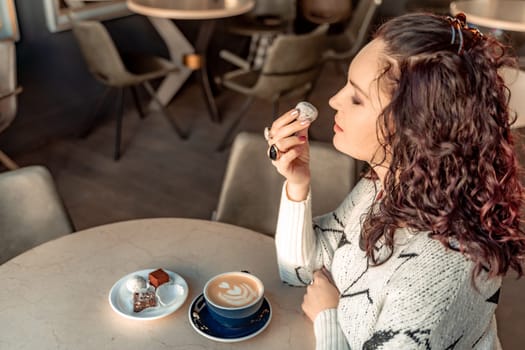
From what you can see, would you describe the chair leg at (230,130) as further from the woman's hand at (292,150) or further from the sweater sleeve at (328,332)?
the sweater sleeve at (328,332)

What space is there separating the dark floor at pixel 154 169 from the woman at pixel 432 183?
4.95 ft

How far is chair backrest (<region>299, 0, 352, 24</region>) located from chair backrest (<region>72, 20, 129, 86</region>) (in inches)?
94.0

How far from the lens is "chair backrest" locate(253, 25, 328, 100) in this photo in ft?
10.7

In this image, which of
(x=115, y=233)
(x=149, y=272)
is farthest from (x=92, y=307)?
(x=115, y=233)

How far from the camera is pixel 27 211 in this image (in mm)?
1646

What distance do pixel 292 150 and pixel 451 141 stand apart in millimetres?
369

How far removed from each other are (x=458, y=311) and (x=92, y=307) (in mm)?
763

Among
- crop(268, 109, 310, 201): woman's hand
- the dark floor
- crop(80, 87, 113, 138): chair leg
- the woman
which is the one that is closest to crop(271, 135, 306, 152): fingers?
crop(268, 109, 310, 201): woman's hand

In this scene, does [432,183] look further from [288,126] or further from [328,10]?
[328,10]

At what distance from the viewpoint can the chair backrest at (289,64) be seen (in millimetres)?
3256

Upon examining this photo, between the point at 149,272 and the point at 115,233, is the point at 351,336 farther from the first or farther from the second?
the point at 115,233

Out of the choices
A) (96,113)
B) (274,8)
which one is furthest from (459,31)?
(274,8)

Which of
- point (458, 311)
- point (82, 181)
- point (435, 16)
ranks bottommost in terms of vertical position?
point (82, 181)

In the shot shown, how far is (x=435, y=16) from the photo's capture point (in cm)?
109
